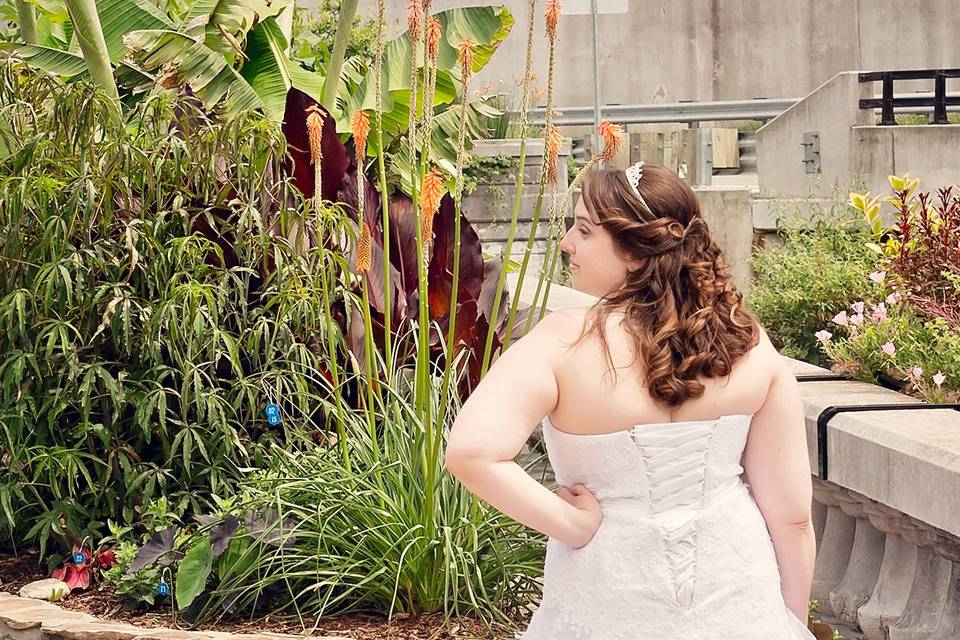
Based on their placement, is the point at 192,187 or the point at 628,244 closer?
the point at 628,244

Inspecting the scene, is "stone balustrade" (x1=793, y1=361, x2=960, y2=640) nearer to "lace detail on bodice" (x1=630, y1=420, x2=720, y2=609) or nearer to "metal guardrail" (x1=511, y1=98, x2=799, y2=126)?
"lace detail on bodice" (x1=630, y1=420, x2=720, y2=609)

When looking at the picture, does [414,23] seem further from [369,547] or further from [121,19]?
[121,19]

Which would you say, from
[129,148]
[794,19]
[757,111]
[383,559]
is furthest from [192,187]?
[794,19]

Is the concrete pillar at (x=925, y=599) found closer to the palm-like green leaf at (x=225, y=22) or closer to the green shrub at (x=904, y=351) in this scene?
the green shrub at (x=904, y=351)

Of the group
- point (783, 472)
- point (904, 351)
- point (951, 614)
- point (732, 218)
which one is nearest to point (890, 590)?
point (951, 614)

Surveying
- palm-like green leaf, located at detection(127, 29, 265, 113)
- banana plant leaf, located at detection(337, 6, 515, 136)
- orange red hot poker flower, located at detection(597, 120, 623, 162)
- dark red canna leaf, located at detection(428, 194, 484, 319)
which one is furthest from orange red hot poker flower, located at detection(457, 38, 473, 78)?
banana plant leaf, located at detection(337, 6, 515, 136)

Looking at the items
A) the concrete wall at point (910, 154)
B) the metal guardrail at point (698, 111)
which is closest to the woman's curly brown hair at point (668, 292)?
the concrete wall at point (910, 154)

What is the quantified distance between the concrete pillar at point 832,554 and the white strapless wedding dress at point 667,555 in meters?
1.70

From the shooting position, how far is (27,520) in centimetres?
564

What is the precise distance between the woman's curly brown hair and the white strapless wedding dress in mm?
149

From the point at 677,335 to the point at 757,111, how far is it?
18775 mm

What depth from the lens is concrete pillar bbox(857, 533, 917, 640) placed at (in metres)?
3.94

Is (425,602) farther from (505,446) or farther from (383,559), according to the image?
(505,446)

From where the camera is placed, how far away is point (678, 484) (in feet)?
8.69
